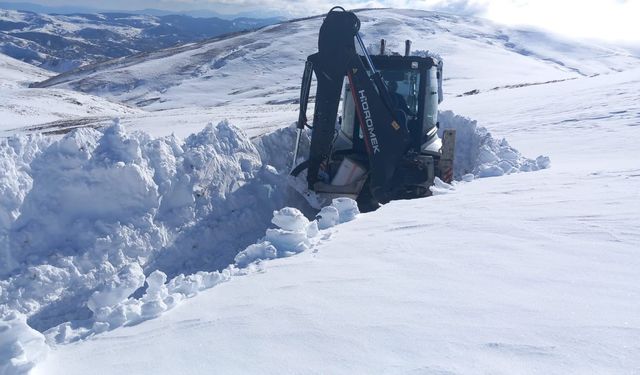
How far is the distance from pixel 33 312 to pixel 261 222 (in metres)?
3.34

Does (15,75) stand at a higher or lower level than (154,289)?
lower

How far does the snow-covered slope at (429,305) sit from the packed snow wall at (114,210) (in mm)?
972

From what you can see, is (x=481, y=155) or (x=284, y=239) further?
(x=481, y=155)

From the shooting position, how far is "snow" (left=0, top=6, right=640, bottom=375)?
10.7 feet

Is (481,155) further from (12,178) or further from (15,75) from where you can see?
(15,75)

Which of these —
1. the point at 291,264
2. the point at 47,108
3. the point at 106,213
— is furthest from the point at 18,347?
the point at 47,108

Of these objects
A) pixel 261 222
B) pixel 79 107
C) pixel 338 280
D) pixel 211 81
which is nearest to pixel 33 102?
pixel 79 107

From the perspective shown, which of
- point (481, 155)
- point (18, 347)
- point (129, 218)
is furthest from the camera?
A: point (481, 155)

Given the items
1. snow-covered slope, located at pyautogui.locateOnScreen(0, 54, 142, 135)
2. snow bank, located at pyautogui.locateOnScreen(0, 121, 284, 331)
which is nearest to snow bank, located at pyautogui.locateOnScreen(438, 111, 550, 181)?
snow bank, located at pyautogui.locateOnScreen(0, 121, 284, 331)

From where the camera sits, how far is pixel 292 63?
6975 centimetres

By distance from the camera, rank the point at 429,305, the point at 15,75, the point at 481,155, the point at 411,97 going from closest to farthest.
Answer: the point at 429,305, the point at 411,97, the point at 481,155, the point at 15,75

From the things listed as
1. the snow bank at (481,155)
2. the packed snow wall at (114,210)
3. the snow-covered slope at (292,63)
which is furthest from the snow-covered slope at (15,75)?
the packed snow wall at (114,210)

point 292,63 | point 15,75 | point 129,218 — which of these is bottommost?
point 15,75

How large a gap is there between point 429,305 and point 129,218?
14.5ft
